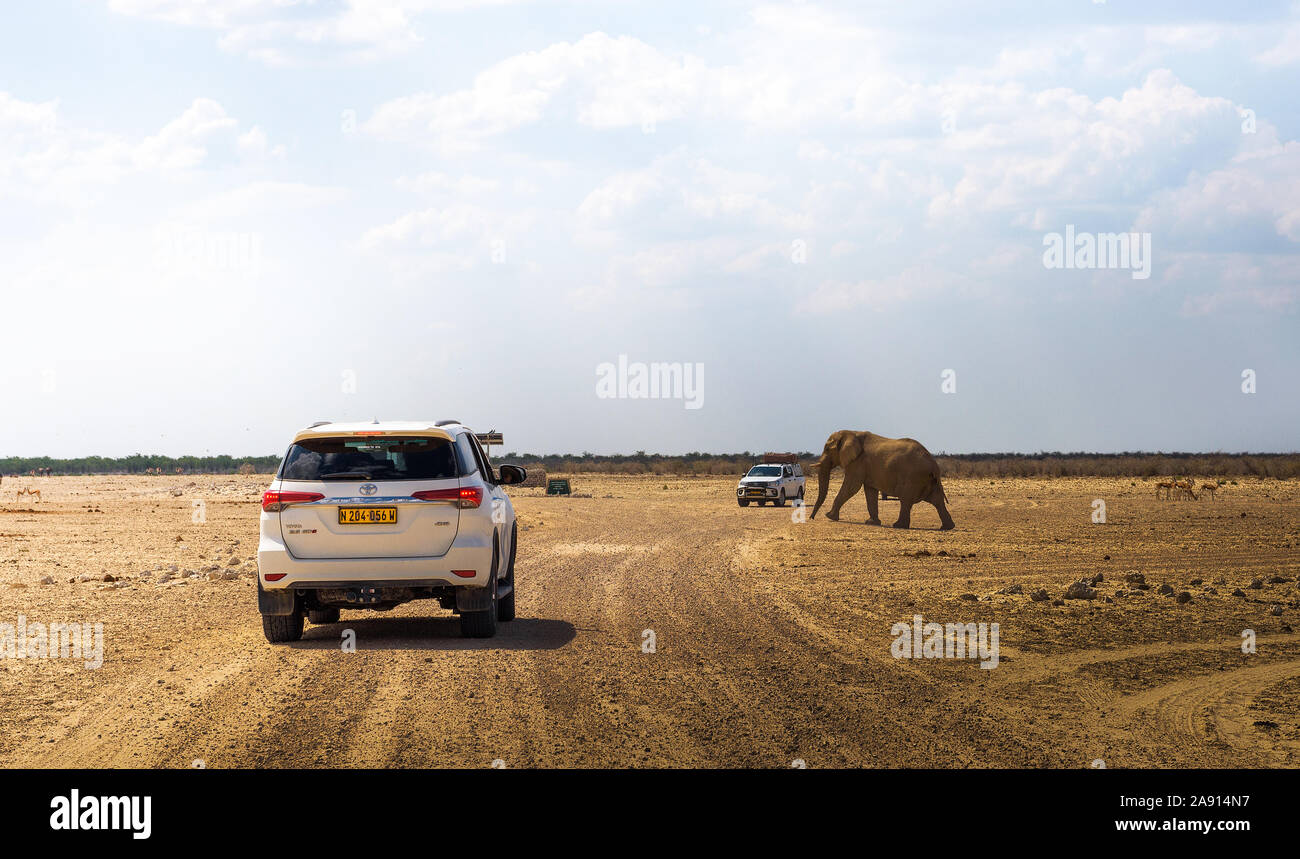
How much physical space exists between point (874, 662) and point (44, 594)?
1201 cm

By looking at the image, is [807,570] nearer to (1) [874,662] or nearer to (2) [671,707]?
(1) [874,662]

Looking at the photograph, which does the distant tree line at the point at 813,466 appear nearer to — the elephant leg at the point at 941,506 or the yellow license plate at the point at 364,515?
the elephant leg at the point at 941,506

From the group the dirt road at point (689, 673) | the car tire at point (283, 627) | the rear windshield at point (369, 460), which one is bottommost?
the dirt road at point (689, 673)

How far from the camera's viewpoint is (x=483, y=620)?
12.0 meters

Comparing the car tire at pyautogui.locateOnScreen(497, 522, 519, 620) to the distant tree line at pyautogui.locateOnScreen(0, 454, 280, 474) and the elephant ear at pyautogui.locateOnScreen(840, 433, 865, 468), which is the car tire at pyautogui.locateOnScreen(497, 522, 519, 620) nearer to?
the elephant ear at pyautogui.locateOnScreen(840, 433, 865, 468)

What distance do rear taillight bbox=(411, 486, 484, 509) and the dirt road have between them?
4.67 ft

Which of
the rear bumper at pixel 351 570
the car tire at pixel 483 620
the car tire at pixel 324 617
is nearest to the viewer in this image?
the rear bumper at pixel 351 570

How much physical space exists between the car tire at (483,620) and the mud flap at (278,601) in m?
1.67

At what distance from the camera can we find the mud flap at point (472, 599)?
1172cm

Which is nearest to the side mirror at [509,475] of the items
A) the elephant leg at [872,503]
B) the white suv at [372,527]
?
the white suv at [372,527]

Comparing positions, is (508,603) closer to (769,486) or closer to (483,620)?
(483,620)

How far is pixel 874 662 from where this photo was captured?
10.9 meters

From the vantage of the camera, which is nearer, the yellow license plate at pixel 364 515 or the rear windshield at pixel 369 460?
the yellow license plate at pixel 364 515
